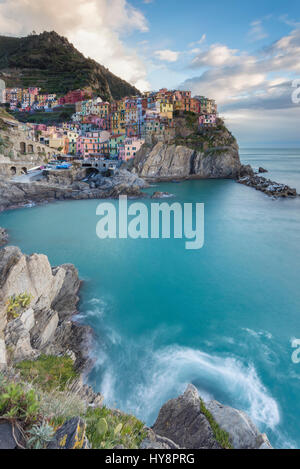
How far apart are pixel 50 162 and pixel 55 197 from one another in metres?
15.6

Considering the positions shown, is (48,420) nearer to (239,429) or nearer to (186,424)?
(186,424)

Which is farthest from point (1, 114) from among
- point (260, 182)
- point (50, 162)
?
point (260, 182)

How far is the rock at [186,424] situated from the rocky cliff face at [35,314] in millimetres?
4671

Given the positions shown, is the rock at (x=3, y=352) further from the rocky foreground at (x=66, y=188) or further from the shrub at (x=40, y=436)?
the rocky foreground at (x=66, y=188)

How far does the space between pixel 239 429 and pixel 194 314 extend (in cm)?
834

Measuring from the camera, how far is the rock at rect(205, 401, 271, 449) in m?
4.77

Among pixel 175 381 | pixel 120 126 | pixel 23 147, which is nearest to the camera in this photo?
pixel 175 381

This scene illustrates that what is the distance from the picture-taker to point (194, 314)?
13273mm

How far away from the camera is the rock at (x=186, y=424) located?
5078 millimetres

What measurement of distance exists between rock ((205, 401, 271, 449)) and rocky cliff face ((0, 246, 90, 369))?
598 centimetres

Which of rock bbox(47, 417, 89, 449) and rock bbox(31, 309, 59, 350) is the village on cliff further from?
rock bbox(47, 417, 89, 449)

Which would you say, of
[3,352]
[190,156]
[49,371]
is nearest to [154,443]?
[49,371]

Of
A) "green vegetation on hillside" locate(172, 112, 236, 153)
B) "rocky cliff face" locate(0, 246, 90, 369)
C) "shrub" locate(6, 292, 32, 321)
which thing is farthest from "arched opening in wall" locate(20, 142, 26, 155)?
"shrub" locate(6, 292, 32, 321)

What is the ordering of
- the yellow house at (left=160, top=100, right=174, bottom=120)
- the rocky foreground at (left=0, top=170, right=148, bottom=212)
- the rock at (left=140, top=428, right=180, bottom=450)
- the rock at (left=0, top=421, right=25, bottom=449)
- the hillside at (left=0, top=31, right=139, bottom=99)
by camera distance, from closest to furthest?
the rock at (left=0, top=421, right=25, bottom=449), the rock at (left=140, top=428, right=180, bottom=450), the rocky foreground at (left=0, top=170, right=148, bottom=212), the yellow house at (left=160, top=100, right=174, bottom=120), the hillside at (left=0, top=31, right=139, bottom=99)
